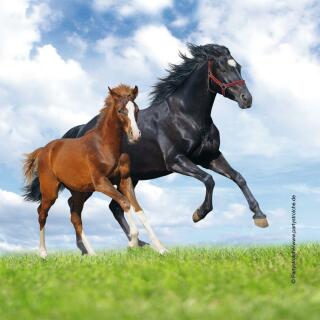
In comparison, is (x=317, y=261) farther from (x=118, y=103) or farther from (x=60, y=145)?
(x=60, y=145)

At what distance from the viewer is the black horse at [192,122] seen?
36.3 feet

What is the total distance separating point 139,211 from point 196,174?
4.73 feet

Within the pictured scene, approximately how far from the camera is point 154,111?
1179cm

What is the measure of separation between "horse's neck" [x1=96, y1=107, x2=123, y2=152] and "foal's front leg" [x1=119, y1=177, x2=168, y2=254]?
55 cm

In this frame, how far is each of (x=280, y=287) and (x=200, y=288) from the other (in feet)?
3.08

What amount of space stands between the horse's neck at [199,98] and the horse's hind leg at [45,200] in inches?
104

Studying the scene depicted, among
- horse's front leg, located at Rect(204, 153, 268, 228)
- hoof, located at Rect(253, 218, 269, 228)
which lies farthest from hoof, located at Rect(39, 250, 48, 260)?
hoof, located at Rect(253, 218, 269, 228)

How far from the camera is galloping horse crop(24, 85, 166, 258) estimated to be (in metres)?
9.66

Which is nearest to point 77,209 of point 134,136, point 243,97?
point 134,136

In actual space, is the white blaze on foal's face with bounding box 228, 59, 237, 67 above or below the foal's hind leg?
above

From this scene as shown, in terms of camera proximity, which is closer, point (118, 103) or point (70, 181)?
point (118, 103)

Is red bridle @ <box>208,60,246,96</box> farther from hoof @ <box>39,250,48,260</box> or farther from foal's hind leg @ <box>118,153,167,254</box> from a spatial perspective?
hoof @ <box>39,250,48,260</box>

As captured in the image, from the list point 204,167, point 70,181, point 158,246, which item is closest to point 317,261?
point 158,246

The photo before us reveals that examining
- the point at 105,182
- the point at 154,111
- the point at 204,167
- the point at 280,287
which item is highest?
the point at 154,111
